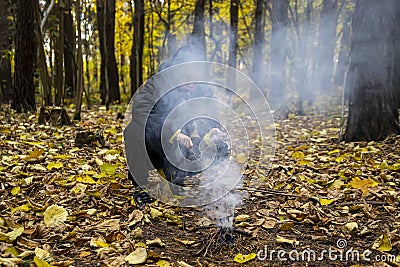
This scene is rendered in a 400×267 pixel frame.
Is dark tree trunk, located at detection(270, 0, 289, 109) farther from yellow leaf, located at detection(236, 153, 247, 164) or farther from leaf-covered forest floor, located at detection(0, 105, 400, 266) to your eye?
leaf-covered forest floor, located at detection(0, 105, 400, 266)

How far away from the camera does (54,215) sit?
304cm

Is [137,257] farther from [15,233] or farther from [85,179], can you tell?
[85,179]

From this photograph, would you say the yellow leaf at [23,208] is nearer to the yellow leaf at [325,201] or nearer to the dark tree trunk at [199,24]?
the yellow leaf at [325,201]

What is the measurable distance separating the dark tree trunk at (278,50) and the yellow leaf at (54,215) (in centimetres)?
787

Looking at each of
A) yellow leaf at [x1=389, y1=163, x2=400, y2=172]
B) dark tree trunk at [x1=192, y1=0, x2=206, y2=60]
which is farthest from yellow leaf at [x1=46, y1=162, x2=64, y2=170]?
dark tree trunk at [x1=192, y1=0, x2=206, y2=60]

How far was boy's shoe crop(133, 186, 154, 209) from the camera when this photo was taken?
3.41m

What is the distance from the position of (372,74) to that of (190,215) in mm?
3374

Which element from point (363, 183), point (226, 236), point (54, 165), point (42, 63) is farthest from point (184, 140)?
point (42, 63)

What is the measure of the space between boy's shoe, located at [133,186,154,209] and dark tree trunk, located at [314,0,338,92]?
1233 cm

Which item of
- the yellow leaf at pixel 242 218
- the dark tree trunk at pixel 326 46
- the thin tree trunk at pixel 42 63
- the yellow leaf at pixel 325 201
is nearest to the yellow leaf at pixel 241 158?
the yellow leaf at pixel 325 201

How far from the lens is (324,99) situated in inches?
587

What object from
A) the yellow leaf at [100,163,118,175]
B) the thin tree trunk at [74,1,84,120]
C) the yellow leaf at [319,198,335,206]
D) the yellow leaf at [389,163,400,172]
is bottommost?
the yellow leaf at [319,198,335,206]

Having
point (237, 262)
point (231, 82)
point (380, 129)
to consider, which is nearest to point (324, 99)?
point (231, 82)

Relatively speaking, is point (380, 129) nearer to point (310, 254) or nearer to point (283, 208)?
point (283, 208)
